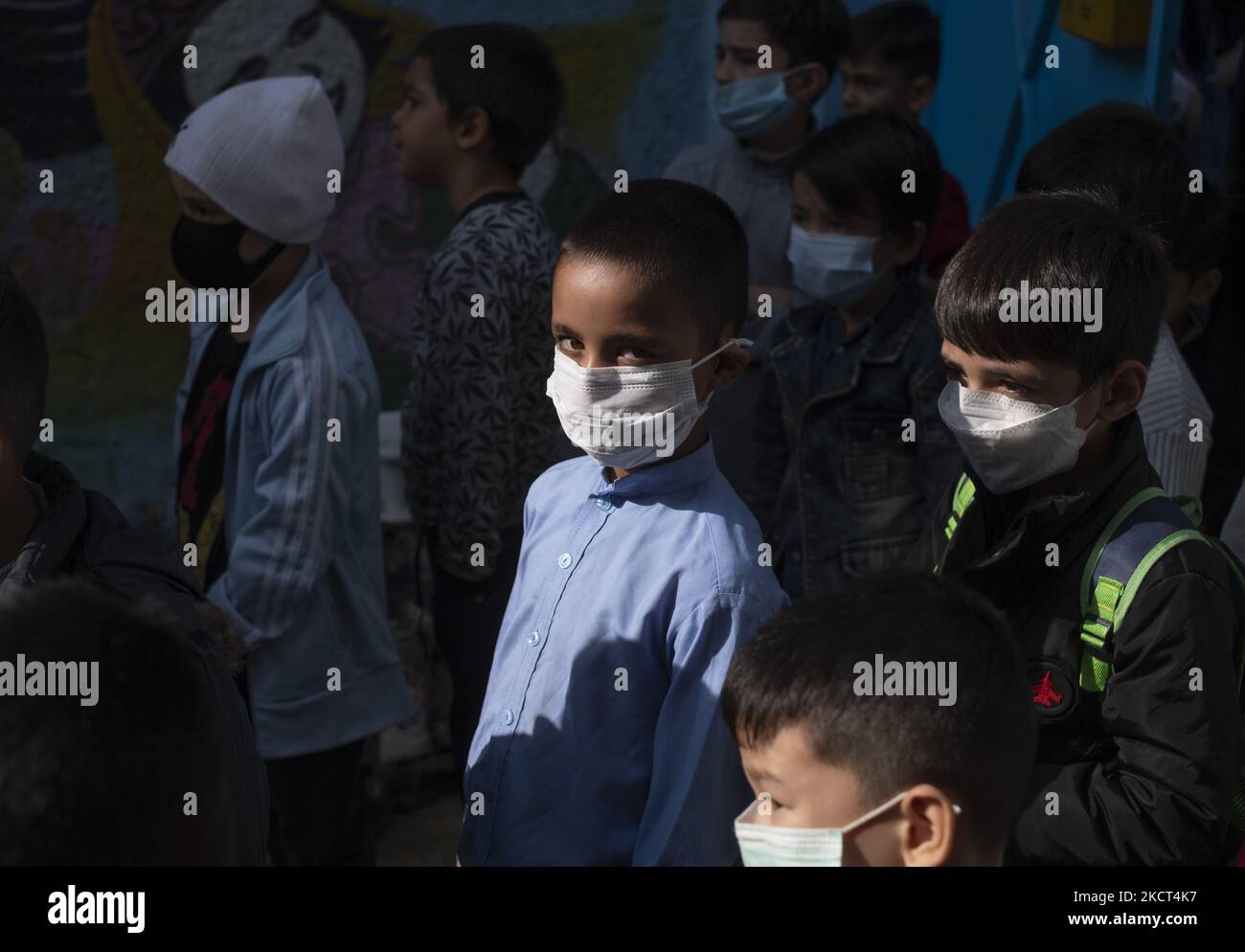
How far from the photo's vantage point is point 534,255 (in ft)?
12.3

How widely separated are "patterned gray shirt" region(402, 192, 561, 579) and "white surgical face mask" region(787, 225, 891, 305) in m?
0.68

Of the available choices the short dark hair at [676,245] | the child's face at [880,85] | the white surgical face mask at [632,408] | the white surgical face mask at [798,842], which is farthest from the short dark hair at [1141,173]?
the child's face at [880,85]

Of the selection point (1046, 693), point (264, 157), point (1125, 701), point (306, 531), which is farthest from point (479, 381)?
point (1125, 701)

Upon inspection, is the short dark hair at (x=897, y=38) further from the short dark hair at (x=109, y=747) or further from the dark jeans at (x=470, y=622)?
the short dark hair at (x=109, y=747)

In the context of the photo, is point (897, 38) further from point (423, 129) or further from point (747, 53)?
point (423, 129)

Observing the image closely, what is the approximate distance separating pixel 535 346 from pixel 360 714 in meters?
1.07

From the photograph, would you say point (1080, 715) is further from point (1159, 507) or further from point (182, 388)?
point (182, 388)

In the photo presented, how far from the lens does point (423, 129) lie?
393 cm

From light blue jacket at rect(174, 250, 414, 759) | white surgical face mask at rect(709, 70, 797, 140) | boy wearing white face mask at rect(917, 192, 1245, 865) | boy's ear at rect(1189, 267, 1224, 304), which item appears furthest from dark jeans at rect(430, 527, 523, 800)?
boy's ear at rect(1189, 267, 1224, 304)

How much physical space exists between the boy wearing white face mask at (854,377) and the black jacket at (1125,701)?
1128mm

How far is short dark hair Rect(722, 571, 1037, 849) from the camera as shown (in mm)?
1718

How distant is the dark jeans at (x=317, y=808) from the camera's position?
10.9ft

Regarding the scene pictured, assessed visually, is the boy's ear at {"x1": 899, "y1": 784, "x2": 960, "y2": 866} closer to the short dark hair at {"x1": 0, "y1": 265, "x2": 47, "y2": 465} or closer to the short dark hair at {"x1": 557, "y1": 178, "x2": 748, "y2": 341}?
the short dark hair at {"x1": 557, "y1": 178, "x2": 748, "y2": 341}

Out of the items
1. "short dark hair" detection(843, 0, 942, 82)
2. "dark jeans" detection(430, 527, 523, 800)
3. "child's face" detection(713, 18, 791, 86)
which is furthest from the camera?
"short dark hair" detection(843, 0, 942, 82)
